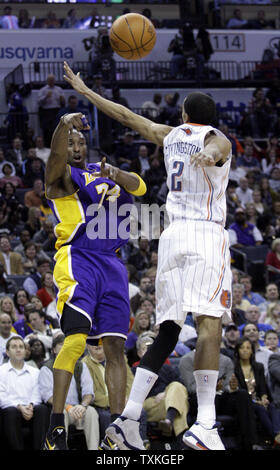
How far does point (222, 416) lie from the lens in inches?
394

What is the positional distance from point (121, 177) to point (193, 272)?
1.04m

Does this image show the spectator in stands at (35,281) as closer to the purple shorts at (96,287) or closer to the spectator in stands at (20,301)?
the spectator in stands at (20,301)

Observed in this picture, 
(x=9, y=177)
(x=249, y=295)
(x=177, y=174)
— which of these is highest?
(x=177, y=174)

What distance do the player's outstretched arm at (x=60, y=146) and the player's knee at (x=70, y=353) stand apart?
3.98 feet

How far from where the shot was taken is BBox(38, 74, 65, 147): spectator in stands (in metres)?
17.8

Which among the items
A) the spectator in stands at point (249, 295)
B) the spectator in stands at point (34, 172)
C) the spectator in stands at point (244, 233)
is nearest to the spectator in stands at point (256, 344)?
the spectator in stands at point (249, 295)

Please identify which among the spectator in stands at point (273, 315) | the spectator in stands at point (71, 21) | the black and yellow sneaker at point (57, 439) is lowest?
the spectator in stands at point (273, 315)

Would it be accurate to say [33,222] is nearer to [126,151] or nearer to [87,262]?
[126,151]

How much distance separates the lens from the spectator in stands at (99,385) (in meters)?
9.40

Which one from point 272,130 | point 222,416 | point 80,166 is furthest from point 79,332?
point 272,130

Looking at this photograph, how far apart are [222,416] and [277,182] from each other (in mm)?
9291

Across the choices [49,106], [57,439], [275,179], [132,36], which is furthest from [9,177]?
[57,439]

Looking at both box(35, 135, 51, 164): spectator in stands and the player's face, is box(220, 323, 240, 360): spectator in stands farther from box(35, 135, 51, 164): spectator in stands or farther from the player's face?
box(35, 135, 51, 164): spectator in stands

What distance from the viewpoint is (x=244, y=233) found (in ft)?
51.8
